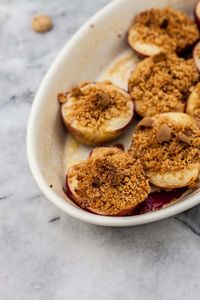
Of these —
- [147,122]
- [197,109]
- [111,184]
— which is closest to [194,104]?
[197,109]

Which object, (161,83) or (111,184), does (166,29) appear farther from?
(111,184)

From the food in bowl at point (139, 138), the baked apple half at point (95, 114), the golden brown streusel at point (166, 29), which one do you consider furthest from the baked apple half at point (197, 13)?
the baked apple half at point (95, 114)

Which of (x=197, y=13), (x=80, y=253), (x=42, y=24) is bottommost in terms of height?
(x=80, y=253)

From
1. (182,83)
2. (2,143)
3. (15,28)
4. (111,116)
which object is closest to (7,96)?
(2,143)

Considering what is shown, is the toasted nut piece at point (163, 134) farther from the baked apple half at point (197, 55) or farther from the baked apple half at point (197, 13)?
the baked apple half at point (197, 13)

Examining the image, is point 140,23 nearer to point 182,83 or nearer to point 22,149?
point 182,83

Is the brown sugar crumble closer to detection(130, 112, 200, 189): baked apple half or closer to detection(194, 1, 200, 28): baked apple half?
detection(130, 112, 200, 189): baked apple half

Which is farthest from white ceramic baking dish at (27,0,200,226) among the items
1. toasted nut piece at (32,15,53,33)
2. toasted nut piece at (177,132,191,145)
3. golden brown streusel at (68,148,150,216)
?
toasted nut piece at (32,15,53,33)
